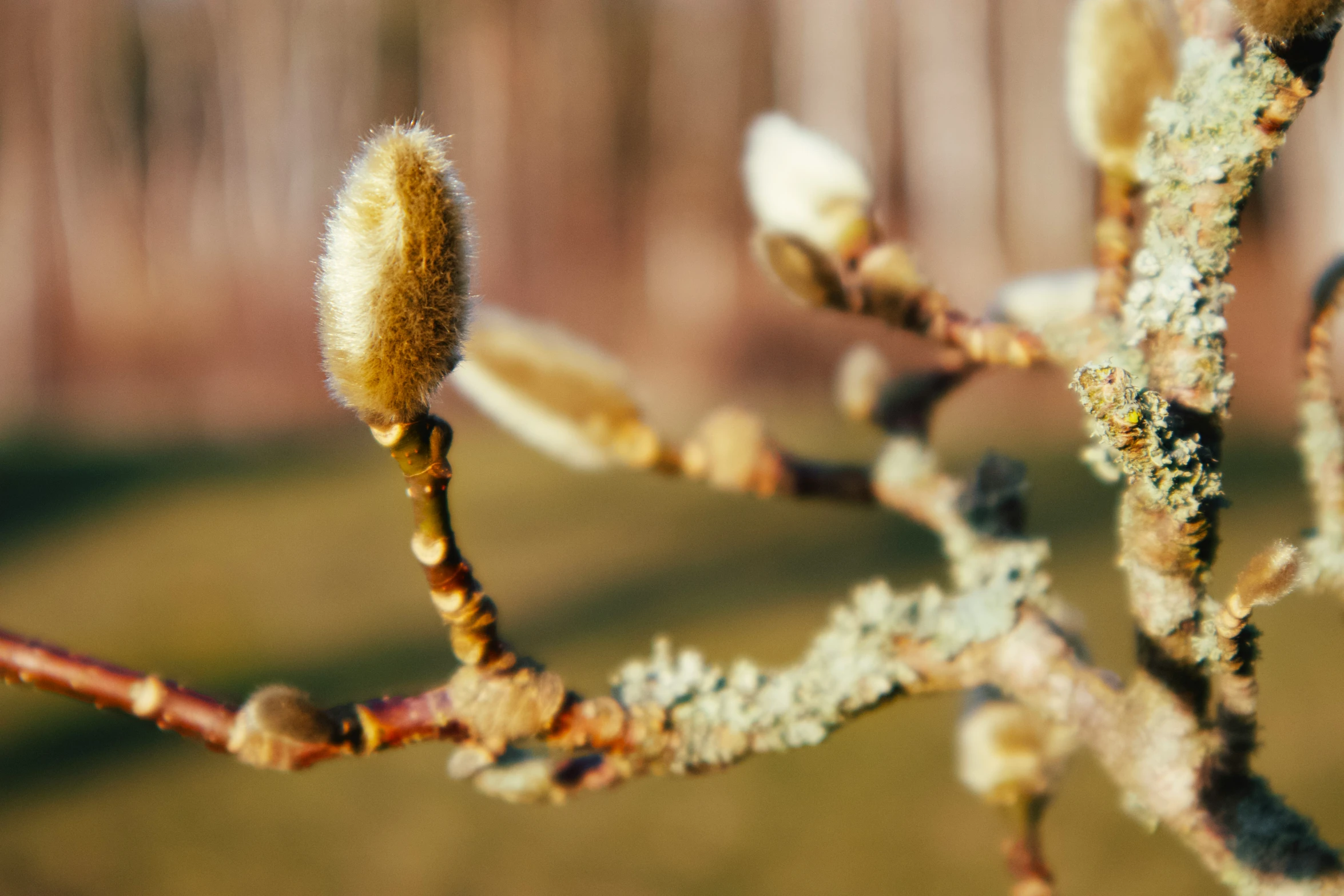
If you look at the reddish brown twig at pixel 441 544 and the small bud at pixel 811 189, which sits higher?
the small bud at pixel 811 189

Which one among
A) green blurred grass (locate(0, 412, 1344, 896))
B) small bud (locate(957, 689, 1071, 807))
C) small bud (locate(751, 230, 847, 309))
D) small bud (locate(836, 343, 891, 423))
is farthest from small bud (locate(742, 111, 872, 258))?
green blurred grass (locate(0, 412, 1344, 896))

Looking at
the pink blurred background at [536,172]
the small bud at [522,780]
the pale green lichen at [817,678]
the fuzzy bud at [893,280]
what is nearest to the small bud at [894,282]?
the fuzzy bud at [893,280]

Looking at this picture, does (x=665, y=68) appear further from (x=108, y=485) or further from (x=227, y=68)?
(x=108, y=485)

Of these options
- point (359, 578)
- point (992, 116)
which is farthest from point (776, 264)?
point (992, 116)

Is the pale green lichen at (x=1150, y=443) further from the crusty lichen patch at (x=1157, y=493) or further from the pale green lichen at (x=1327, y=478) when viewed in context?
the pale green lichen at (x=1327, y=478)

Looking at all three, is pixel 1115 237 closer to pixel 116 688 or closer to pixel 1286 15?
pixel 1286 15

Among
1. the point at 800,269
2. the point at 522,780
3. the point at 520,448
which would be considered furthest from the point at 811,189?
the point at 520,448
